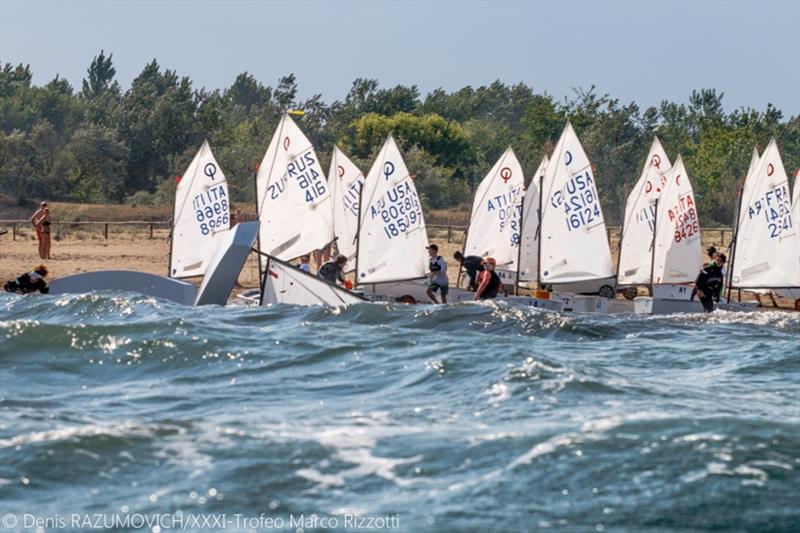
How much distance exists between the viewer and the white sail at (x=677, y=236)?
33.5 m

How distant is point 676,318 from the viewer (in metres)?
25.0

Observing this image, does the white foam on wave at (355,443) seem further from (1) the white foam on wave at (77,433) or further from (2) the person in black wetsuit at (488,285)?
(2) the person in black wetsuit at (488,285)

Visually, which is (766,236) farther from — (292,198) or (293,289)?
(293,289)

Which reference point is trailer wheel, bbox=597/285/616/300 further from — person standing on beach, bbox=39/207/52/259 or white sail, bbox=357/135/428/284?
person standing on beach, bbox=39/207/52/259

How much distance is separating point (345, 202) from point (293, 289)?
1040 cm

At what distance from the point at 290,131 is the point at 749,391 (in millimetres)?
15216

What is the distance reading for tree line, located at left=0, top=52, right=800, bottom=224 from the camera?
66.9 m

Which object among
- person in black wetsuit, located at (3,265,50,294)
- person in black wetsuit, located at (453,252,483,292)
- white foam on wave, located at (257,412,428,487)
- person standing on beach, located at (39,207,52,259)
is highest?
person standing on beach, located at (39,207,52,259)

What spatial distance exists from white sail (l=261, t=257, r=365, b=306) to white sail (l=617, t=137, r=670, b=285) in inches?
473

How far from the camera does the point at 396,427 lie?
12.8m

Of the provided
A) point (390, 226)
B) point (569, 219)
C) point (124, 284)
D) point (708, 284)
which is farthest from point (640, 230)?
point (124, 284)

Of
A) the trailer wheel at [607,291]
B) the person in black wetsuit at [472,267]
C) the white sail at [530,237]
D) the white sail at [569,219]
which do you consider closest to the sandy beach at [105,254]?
the white sail at [530,237]

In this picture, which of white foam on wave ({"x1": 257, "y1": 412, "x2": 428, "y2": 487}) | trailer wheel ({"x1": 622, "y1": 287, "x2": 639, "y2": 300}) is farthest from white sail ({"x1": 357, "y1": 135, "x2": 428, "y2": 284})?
white foam on wave ({"x1": 257, "y1": 412, "x2": 428, "y2": 487})

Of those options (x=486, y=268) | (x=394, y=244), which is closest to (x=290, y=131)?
(x=394, y=244)
